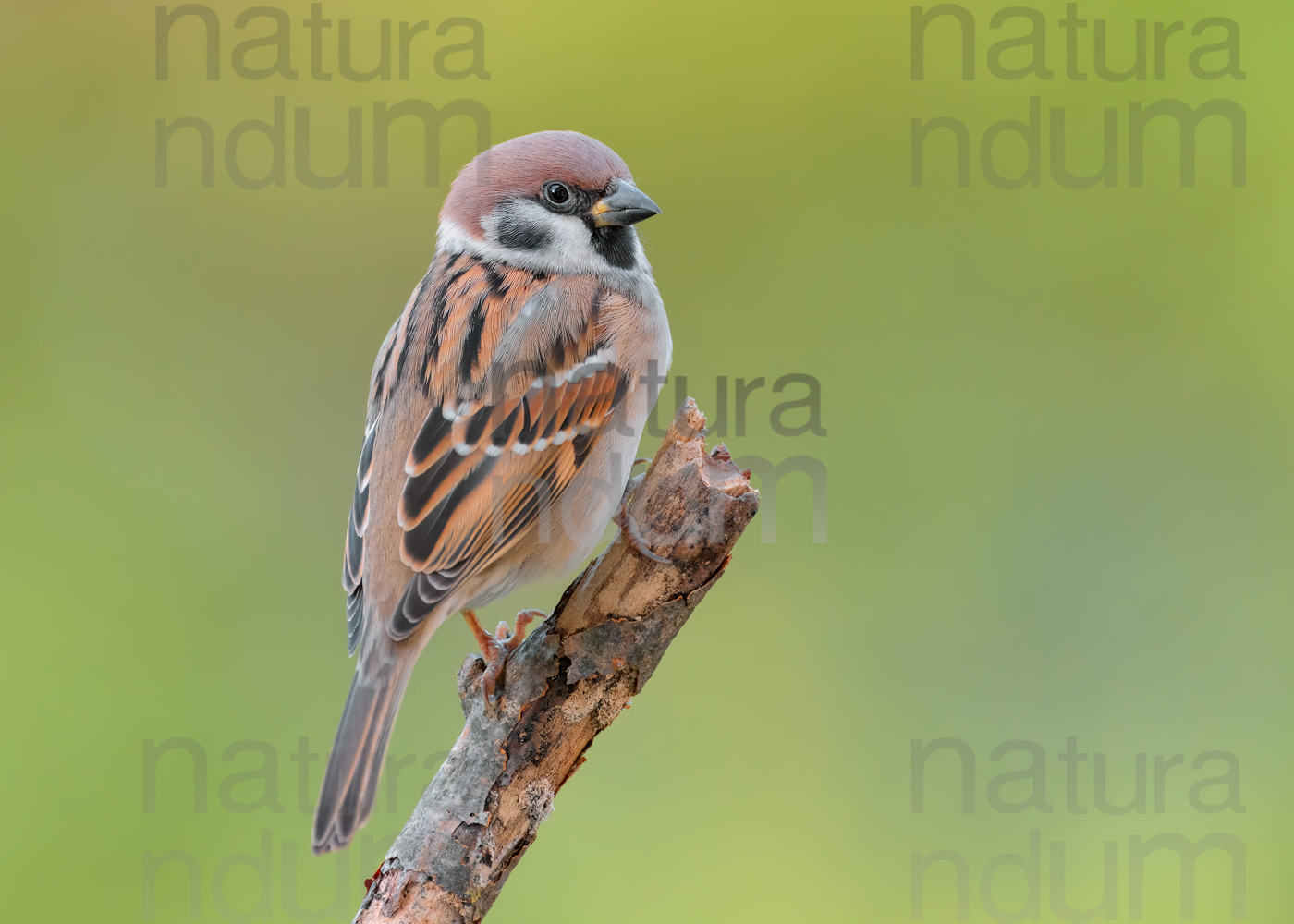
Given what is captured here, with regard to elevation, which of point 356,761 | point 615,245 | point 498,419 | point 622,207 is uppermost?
point 622,207

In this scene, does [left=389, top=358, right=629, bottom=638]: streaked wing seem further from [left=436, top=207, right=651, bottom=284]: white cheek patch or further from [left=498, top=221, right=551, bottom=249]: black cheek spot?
[left=498, top=221, right=551, bottom=249]: black cheek spot

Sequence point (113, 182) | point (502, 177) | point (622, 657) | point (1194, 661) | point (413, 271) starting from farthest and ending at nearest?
point (113, 182) → point (413, 271) → point (1194, 661) → point (502, 177) → point (622, 657)

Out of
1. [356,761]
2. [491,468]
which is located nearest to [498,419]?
[491,468]

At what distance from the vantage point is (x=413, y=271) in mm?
5535

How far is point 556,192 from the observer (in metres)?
3.44

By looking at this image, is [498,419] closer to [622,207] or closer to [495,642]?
[495,642]

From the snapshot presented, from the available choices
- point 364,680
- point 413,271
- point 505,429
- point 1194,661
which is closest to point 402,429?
point 505,429

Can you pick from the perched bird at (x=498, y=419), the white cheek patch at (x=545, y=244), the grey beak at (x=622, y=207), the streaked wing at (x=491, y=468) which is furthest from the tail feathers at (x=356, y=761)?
the grey beak at (x=622, y=207)

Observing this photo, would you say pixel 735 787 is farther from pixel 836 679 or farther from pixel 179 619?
pixel 179 619

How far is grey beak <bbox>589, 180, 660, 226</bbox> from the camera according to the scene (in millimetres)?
3363

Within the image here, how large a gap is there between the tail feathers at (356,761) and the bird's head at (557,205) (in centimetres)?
135

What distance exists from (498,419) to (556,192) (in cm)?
79

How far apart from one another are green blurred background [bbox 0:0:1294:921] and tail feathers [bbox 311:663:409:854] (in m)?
1.34

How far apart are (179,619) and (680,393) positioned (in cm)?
236
